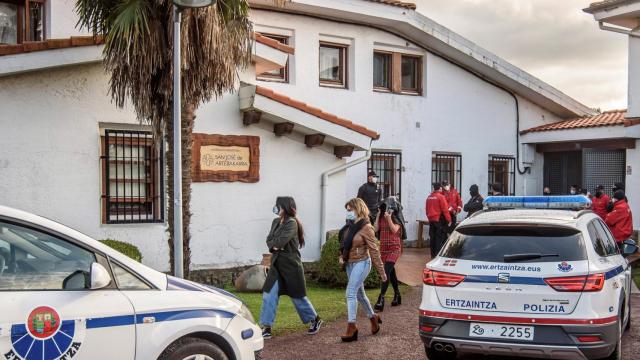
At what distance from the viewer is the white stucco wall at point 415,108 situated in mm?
16141

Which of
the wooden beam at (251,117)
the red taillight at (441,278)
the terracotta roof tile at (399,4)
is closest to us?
the red taillight at (441,278)

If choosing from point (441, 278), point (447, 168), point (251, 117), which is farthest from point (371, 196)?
point (441, 278)

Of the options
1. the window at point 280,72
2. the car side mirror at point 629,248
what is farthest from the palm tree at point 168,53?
the window at point 280,72

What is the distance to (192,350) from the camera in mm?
4930

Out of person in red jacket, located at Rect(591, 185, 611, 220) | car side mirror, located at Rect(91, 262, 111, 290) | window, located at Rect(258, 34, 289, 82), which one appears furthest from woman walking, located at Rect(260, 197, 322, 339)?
person in red jacket, located at Rect(591, 185, 611, 220)

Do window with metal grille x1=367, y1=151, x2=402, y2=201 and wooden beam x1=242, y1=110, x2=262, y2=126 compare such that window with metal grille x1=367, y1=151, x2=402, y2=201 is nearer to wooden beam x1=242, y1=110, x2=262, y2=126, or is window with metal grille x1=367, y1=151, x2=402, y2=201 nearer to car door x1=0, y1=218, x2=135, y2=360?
wooden beam x1=242, y1=110, x2=262, y2=126

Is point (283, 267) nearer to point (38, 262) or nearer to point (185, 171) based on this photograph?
point (185, 171)

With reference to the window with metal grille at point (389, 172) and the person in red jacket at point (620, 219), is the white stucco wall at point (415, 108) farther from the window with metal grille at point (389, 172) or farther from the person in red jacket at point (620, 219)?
the person in red jacket at point (620, 219)

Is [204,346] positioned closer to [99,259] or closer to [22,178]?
[99,259]

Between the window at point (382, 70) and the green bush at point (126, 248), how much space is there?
879 centimetres

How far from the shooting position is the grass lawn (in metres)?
8.90

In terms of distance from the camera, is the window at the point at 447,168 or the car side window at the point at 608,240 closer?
the car side window at the point at 608,240

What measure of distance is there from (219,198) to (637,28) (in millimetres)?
10498

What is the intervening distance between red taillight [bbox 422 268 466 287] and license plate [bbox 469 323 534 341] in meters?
0.41
